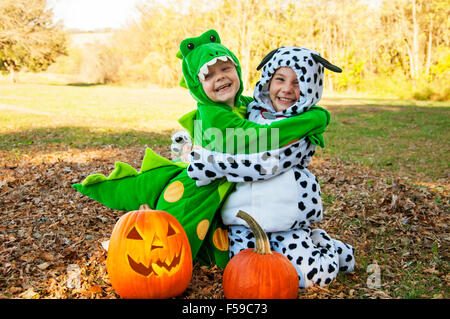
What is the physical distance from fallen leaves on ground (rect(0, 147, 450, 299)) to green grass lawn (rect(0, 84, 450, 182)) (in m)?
1.89

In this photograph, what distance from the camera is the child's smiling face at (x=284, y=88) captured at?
2986 millimetres

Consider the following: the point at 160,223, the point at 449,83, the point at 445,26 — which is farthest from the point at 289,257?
the point at 445,26

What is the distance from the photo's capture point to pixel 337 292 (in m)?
2.97

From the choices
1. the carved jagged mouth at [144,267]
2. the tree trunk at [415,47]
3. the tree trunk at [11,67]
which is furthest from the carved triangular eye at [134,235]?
the tree trunk at [11,67]

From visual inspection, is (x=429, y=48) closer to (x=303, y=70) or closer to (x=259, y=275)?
(x=303, y=70)

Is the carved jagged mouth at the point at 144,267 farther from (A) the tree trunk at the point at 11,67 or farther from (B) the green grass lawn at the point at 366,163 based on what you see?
(A) the tree trunk at the point at 11,67

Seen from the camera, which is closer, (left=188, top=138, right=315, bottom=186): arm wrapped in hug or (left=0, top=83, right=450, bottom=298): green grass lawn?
(left=188, top=138, right=315, bottom=186): arm wrapped in hug

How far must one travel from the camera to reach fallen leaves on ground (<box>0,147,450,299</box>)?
299 centimetres

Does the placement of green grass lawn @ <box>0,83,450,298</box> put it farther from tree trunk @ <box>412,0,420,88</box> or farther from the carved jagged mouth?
tree trunk @ <box>412,0,420,88</box>

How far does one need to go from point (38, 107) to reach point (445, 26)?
25448 millimetres

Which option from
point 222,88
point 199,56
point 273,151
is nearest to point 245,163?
point 273,151

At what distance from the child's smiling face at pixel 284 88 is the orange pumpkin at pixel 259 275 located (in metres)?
0.95

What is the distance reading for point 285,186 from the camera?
291 cm

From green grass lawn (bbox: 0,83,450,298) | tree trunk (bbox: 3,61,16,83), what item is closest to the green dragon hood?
green grass lawn (bbox: 0,83,450,298)
